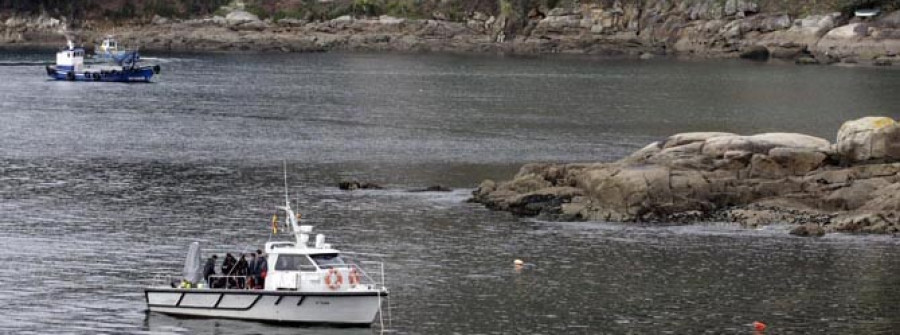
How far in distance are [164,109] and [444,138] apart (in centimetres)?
3410

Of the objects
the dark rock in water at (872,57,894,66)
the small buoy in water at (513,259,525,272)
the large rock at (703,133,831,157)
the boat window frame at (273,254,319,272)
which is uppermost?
the large rock at (703,133,831,157)

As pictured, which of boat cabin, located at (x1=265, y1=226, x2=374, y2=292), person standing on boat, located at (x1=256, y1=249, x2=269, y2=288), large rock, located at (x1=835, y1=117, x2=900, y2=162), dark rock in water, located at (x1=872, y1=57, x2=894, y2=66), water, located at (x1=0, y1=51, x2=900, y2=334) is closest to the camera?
boat cabin, located at (x1=265, y1=226, x2=374, y2=292)

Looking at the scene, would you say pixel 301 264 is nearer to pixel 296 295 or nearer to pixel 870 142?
pixel 296 295

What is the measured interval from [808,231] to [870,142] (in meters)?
7.97

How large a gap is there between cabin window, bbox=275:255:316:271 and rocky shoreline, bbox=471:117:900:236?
24904 millimetres

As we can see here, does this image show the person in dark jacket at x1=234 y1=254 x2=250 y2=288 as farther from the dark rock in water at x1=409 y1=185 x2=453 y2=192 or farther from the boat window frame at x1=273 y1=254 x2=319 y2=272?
the dark rock in water at x1=409 y1=185 x2=453 y2=192

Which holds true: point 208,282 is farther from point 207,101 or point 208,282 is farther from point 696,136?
point 207,101

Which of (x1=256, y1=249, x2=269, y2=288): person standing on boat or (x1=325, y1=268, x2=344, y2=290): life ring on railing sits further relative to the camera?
(x1=256, y1=249, x2=269, y2=288): person standing on boat

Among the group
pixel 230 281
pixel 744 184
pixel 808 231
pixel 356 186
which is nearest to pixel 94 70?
pixel 356 186

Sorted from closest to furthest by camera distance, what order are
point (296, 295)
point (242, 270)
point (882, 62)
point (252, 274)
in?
1. point (296, 295)
2. point (252, 274)
3. point (242, 270)
4. point (882, 62)

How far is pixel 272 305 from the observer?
166 feet

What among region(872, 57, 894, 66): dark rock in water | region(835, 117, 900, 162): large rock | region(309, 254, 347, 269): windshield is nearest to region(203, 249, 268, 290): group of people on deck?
region(309, 254, 347, 269): windshield

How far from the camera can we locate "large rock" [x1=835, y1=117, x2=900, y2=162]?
74.9 metres

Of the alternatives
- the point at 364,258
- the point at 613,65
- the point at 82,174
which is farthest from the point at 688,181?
the point at 613,65
